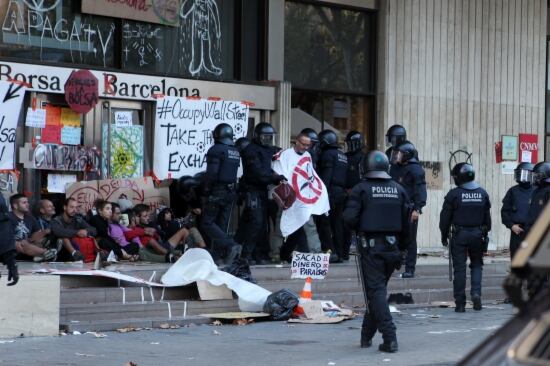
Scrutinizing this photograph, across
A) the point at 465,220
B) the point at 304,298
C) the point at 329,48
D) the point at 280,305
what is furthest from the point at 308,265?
the point at 329,48

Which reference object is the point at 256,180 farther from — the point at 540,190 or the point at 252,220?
the point at 540,190

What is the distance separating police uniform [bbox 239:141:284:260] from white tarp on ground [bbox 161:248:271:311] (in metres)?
1.73

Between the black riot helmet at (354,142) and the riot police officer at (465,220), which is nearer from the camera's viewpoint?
the riot police officer at (465,220)

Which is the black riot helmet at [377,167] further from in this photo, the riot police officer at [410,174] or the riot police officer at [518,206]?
the riot police officer at [518,206]

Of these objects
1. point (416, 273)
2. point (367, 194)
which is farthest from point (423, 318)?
point (367, 194)

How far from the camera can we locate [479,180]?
71.4 ft

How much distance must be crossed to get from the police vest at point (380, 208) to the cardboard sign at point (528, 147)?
39.0ft

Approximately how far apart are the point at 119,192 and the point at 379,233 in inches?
259

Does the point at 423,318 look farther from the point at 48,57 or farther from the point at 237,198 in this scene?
the point at 48,57

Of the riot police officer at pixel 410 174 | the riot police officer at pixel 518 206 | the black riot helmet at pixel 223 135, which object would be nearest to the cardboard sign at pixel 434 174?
the riot police officer at pixel 518 206

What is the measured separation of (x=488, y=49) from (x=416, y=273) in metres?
6.14

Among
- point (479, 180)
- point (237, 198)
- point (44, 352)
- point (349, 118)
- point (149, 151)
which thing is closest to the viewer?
point (44, 352)

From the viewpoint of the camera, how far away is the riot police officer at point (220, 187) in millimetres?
15383

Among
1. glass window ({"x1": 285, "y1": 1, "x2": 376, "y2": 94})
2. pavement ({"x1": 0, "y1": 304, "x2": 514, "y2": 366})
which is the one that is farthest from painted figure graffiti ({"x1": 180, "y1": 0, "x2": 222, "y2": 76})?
pavement ({"x1": 0, "y1": 304, "x2": 514, "y2": 366})
